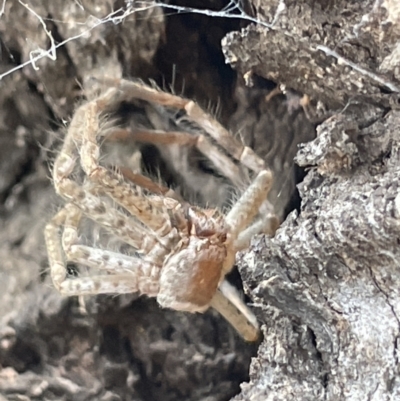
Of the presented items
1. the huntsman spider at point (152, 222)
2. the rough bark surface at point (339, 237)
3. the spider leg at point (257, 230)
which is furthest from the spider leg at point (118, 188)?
the rough bark surface at point (339, 237)

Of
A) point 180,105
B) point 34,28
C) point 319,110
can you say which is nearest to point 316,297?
point 319,110

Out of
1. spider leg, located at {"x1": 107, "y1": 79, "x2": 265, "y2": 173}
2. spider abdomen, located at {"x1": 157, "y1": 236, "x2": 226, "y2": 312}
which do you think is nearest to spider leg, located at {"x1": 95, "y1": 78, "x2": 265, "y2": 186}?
spider leg, located at {"x1": 107, "y1": 79, "x2": 265, "y2": 173}

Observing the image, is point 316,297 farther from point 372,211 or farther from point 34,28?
point 34,28

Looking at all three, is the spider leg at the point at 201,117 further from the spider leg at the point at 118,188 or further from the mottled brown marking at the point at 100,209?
the mottled brown marking at the point at 100,209

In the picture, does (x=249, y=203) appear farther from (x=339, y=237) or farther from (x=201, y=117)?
(x=339, y=237)

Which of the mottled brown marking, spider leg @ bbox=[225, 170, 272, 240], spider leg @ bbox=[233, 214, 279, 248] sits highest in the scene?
the mottled brown marking

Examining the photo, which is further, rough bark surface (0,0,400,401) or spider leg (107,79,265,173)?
spider leg (107,79,265,173)

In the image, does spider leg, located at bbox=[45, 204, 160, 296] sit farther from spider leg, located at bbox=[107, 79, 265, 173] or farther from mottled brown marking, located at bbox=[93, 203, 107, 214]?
spider leg, located at bbox=[107, 79, 265, 173]
